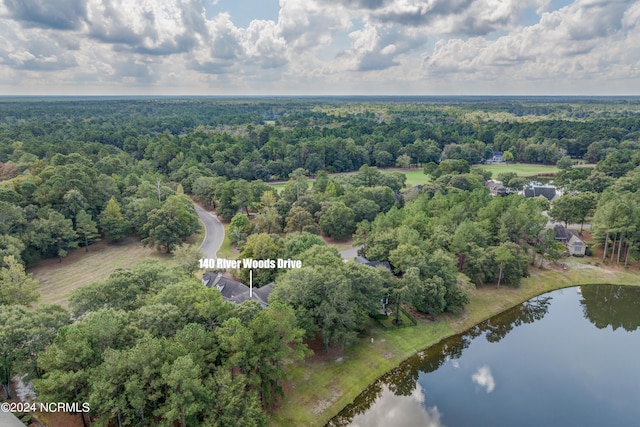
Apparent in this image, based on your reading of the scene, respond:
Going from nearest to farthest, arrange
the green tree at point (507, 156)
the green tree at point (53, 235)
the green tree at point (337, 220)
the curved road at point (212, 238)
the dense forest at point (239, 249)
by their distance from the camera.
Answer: the dense forest at point (239, 249) < the green tree at point (53, 235) < the curved road at point (212, 238) < the green tree at point (337, 220) < the green tree at point (507, 156)

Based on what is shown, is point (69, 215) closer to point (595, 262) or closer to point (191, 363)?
point (191, 363)

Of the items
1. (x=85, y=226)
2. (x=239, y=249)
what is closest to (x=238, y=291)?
(x=239, y=249)

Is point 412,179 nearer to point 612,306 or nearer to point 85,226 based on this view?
point 612,306

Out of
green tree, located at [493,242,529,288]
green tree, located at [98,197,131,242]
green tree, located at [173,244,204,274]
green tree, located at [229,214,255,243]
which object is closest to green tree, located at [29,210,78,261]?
green tree, located at [98,197,131,242]

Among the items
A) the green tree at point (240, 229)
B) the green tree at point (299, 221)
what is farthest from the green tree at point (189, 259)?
the green tree at point (299, 221)

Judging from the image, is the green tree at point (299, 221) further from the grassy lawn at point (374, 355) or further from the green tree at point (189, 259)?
the grassy lawn at point (374, 355)

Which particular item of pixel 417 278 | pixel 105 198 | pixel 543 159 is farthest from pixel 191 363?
pixel 543 159
